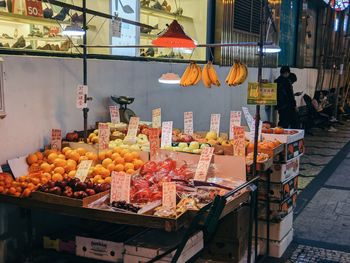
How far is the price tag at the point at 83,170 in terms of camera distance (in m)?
3.61

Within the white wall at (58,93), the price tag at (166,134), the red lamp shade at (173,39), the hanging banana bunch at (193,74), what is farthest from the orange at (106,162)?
the hanging banana bunch at (193,74)

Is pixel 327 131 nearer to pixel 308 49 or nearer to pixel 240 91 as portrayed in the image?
pixel 308 49

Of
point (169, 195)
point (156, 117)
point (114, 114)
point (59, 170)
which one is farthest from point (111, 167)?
point (114, 114)

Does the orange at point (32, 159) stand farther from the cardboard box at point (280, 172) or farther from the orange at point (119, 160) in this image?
the cardboard box at point (280, 172)

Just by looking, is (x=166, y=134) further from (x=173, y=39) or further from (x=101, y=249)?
(x=101, y=249)

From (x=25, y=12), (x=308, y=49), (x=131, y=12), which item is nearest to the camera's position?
(x=25, y=12)

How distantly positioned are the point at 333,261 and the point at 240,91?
5775 millimetres

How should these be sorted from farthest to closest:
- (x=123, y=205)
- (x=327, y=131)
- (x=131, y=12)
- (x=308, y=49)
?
(x=308, y=49), (x=327, y=131), (x=131, y=12), (x=123, y=205)

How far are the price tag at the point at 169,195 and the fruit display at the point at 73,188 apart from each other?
49 cm

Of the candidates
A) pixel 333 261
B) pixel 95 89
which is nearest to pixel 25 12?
pixel 95 89

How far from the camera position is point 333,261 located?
452 centimetres

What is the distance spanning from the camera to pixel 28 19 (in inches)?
243

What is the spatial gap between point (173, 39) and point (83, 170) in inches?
52.9

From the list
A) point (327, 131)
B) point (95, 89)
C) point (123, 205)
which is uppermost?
point (95, 89)
